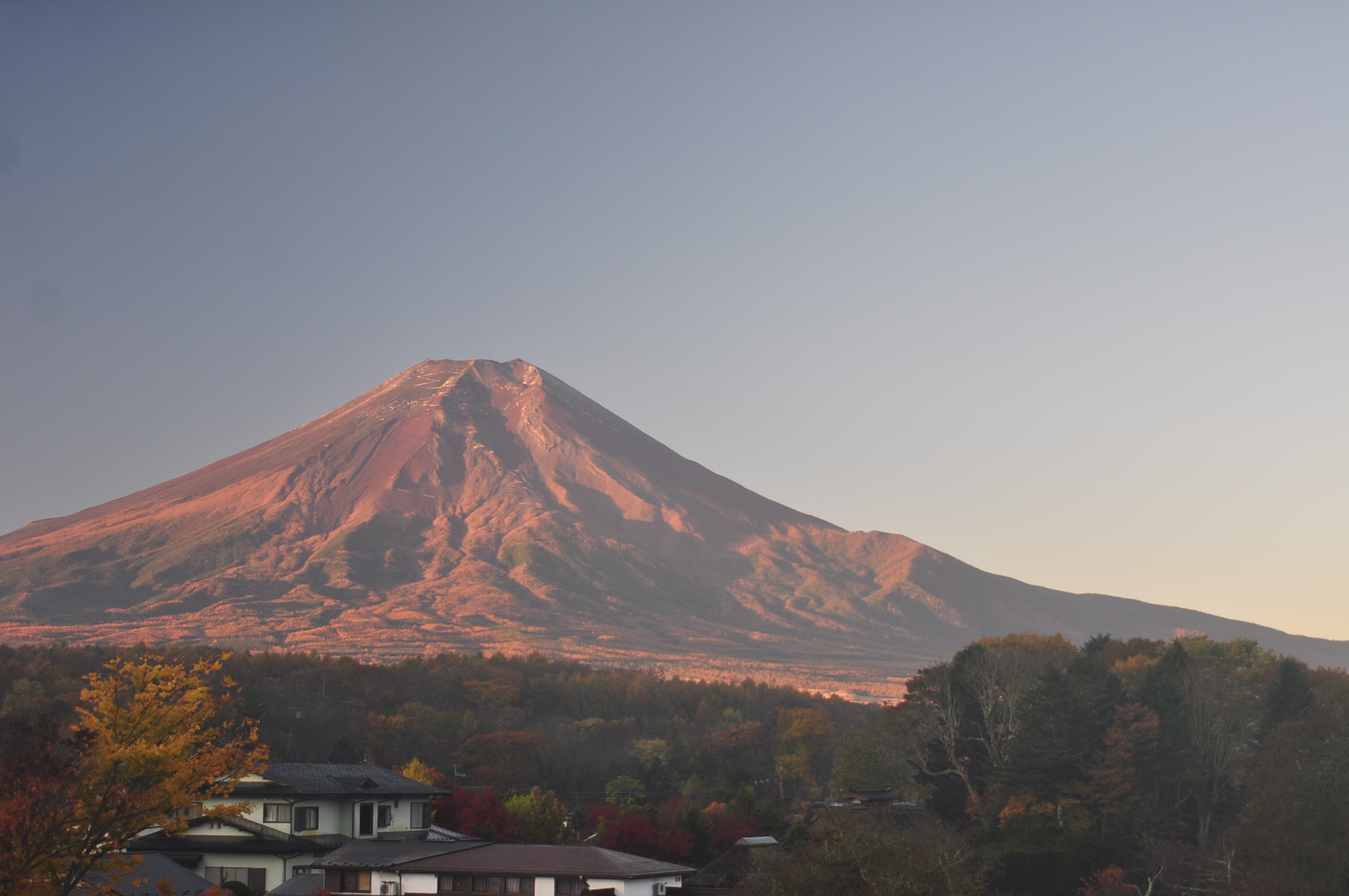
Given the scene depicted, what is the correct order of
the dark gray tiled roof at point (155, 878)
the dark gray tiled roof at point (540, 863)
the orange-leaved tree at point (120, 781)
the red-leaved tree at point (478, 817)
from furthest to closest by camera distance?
the red-leaved tree at point (478, 817), the dark gray tiled roof at point (540, 863), the dark gray tiled roof at point (155, 878), the orange-leaved tree at point (120, 781)

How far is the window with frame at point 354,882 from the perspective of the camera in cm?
3497

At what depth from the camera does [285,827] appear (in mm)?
37281

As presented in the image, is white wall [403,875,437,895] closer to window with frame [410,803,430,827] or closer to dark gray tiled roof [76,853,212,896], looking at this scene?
dark gray tiled roof [76,853,212,896]

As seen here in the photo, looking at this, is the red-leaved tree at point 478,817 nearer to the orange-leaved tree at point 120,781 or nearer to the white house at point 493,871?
the white house at point 493,871

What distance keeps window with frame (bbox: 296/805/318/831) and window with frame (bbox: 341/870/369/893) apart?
321 cm

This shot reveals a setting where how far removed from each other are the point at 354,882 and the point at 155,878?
21.6 feet

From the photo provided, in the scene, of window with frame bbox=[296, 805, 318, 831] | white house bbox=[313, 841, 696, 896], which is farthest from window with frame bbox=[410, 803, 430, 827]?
white house bbox=[313, 841, 696, 896]

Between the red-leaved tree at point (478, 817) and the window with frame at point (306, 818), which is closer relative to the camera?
the window with frame at point (306, 818)

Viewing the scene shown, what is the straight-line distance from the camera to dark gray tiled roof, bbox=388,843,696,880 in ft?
110

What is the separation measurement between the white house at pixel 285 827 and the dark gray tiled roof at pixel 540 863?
2072 mm

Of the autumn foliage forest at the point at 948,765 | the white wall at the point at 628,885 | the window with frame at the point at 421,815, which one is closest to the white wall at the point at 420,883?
the white wall at the point at 628,885

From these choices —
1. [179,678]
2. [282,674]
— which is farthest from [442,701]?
[179,678]

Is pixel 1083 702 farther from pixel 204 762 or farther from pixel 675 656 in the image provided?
pixel 675 656

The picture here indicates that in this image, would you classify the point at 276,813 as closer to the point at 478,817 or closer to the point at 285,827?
the point at 285,827
